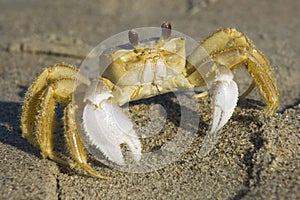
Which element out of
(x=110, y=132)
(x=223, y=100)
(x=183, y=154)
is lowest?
(x=183, y=154)

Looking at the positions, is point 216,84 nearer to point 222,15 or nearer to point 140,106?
point 140,106

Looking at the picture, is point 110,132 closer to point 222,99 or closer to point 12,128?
point 222,99

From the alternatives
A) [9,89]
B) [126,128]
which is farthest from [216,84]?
[9,89]

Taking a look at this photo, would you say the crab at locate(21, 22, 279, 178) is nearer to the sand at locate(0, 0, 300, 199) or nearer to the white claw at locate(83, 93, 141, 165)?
the white claw at locate(83, 93, 141, 165)

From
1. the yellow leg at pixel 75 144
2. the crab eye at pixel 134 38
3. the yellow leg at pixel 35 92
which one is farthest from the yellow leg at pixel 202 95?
the yellow leg at pixel 75 144

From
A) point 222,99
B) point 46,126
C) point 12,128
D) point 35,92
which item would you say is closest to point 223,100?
point 222,99

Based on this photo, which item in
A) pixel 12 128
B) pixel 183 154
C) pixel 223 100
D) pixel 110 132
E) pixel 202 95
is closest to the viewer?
pixel 110 132
